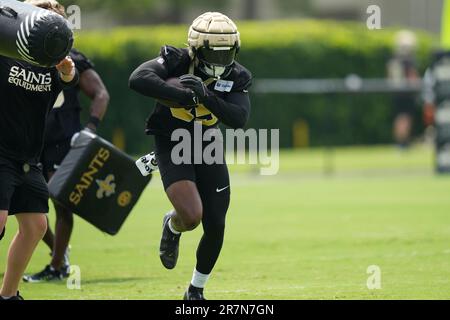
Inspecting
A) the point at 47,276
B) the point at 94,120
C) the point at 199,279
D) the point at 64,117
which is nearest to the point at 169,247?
the point at 199,279

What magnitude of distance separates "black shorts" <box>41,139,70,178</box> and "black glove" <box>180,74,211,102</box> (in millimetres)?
2609

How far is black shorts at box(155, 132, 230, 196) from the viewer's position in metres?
8.28

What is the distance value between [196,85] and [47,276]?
2.91 meters

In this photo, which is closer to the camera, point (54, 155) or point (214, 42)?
point (214, 42)

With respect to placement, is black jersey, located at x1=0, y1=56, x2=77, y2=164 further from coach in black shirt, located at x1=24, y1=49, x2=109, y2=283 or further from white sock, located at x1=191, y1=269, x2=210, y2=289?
coach in black shirt, located at x1=24, y1=49, x2=109, y2=283

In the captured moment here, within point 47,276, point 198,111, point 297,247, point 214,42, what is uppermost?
point 214,42

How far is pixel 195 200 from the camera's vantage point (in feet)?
26.8

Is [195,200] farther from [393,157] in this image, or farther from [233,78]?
[393,157]

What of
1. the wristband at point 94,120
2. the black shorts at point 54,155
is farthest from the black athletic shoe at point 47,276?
the wristband at point 94,120

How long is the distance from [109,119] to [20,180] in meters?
16.7

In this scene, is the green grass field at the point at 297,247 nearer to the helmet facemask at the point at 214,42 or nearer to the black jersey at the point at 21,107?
the black jersey at the point at 21,107

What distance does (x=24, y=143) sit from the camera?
8016 millimetres

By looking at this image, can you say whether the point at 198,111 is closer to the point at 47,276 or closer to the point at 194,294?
the point at 194,294

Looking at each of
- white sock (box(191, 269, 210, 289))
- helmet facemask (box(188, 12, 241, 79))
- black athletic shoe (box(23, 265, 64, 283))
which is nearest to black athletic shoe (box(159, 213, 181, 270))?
white sock (box(191, 269, 210, 289))
